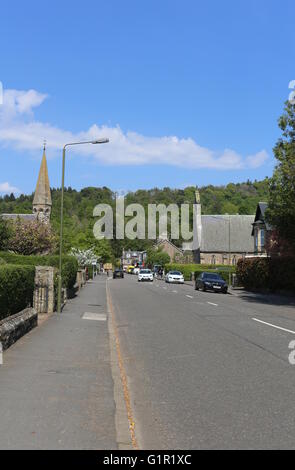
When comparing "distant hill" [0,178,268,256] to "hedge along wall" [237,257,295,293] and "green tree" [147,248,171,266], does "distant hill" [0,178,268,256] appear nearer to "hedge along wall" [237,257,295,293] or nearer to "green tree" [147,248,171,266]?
"green tree" [147,248,171,266]

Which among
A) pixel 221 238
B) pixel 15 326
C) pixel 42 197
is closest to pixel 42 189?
pixel 42 197

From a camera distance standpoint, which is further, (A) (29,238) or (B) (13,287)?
(A) (29,238)

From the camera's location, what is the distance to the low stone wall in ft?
33.7

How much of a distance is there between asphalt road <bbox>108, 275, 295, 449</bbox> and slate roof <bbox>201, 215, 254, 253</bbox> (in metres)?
77.2

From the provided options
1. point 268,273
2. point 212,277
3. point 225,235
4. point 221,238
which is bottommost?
point 212,277

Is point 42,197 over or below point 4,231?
over

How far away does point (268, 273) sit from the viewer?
1500 inches

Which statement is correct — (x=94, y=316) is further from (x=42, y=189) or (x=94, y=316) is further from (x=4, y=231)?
(x=42, y=189)

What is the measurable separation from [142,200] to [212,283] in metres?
109

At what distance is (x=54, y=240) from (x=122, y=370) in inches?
1837

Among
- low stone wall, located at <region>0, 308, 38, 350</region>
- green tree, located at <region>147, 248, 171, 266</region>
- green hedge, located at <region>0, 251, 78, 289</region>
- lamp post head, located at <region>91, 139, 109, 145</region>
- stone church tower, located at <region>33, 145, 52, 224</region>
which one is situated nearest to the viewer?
low stone wall, located at <region>0, 308, 38, 350</region>

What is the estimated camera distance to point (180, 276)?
59094 millimetres

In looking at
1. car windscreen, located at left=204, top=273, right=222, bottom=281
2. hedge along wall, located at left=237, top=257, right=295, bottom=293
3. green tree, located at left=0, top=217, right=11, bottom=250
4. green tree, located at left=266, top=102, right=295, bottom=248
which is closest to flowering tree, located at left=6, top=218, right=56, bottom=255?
green tree, located at left=0, top=217, right=11, bottom=250
